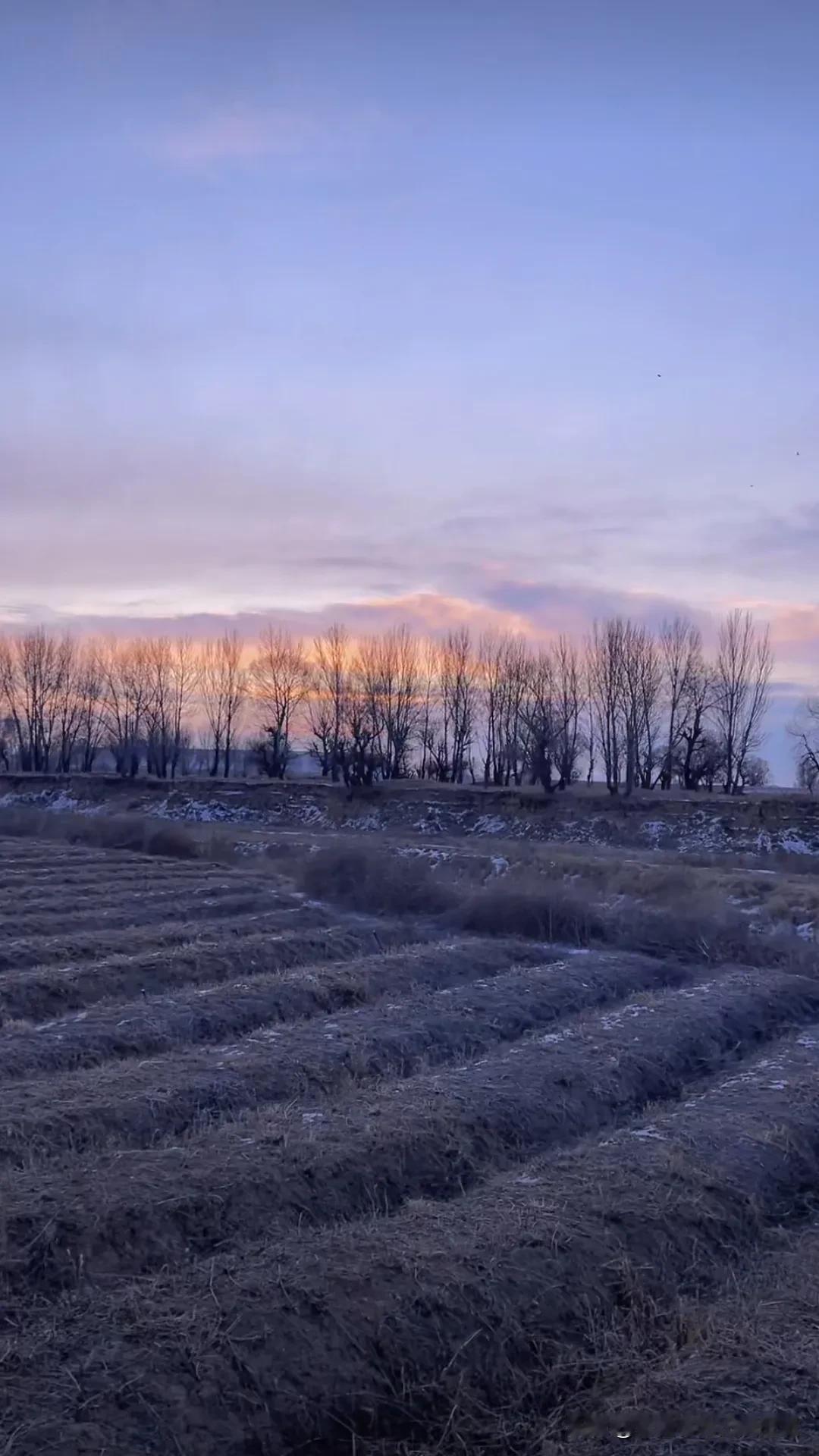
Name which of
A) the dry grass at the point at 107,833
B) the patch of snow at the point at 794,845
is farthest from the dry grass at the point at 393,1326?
the patch of snow at the point at 794,845

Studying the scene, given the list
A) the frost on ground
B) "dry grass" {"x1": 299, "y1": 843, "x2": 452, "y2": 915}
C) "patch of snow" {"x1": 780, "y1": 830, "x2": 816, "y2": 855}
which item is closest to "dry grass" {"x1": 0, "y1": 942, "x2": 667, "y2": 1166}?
"dry grass" {"x1": 299, "y1": 843, "x2": 452, "y2": 915}

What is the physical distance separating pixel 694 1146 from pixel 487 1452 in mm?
4741

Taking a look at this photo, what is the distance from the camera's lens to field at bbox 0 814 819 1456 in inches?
250

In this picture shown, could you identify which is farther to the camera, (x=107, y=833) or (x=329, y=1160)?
(x=107, y=833)

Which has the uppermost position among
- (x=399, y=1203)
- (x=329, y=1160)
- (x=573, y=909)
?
(x=573, y=909)

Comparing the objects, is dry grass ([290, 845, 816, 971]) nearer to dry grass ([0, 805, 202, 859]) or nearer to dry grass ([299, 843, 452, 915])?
dry grass ([299, 843, 452, 915])

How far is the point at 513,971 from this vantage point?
19.1 metres

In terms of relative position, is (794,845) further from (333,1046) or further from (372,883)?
(333,1046)

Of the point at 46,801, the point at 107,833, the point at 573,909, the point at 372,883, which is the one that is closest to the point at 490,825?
the point at 107,833

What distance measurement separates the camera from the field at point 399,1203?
20.8ft

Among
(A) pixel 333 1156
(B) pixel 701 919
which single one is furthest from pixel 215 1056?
(B) pixel 701 919

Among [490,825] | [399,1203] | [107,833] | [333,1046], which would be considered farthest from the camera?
[490,825]

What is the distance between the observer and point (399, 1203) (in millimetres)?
9312

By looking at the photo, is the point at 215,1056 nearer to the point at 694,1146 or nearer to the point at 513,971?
the point at 694,1146
